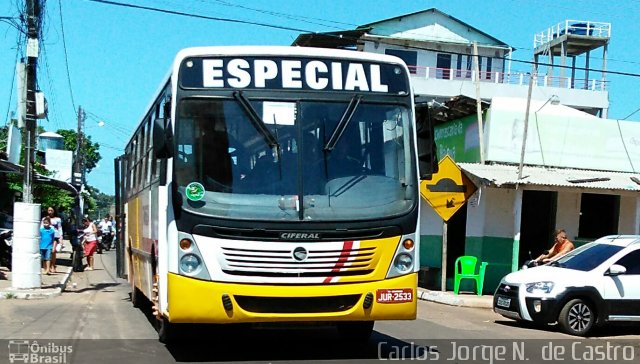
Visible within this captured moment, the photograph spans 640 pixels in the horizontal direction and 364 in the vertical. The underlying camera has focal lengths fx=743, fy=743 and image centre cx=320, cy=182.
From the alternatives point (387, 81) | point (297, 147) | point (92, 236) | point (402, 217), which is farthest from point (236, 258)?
point (92, 236)

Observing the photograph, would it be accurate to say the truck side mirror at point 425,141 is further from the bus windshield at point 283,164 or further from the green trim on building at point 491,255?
the green trim on building at point 491,255

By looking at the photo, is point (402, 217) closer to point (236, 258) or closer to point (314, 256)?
point (314, 256)

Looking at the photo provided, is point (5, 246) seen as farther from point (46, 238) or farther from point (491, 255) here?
point (491, 255)

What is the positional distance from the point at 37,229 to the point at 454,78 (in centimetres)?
3534

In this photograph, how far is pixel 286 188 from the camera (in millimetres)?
7344

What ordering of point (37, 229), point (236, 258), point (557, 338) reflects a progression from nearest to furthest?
point (236, 258)
point (557, 338)
point (37, 229)

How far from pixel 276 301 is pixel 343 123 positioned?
1.92m

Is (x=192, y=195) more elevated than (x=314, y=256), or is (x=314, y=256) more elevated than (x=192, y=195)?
(x=192, y=195)

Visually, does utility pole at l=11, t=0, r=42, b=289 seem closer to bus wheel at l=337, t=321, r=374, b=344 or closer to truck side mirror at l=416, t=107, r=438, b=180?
bus wheel at l=337, t=321, r=374, b=344

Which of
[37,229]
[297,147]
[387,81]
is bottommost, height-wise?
[37,229]

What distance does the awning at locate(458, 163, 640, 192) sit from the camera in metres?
16.7

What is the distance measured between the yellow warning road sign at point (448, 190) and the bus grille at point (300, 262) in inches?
376

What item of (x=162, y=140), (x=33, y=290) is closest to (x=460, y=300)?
(x=33, y=290)

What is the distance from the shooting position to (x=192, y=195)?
7.27 metres
